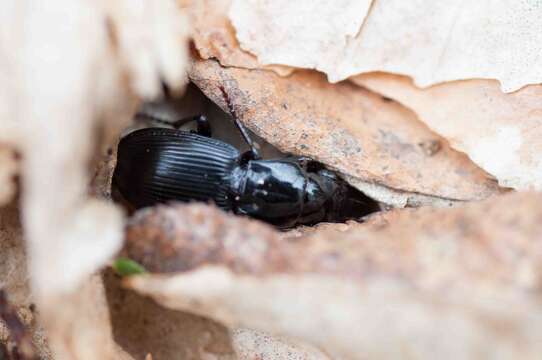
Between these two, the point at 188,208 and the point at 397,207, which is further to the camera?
the point at 397,207

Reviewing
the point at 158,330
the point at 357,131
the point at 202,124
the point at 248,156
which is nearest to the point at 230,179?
the point at 248,156

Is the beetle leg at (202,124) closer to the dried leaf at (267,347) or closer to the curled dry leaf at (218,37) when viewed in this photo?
the curled dry leaf at (218,37)

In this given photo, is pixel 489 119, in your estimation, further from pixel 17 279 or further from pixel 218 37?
pixel 17 279

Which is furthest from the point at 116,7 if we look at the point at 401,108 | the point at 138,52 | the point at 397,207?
the point at 397,207

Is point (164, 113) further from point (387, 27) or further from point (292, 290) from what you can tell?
point (292, 290)

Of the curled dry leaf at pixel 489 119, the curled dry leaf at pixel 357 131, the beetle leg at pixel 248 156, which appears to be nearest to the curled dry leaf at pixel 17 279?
the curled dry leaf at pixel 357 131

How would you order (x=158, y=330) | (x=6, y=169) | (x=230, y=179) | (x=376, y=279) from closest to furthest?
(x=376, y=279) → (x=6, y=169) → (x=158, y=330) → (x=230, y=179)

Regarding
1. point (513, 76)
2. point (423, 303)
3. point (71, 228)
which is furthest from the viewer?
point (513, 76)
